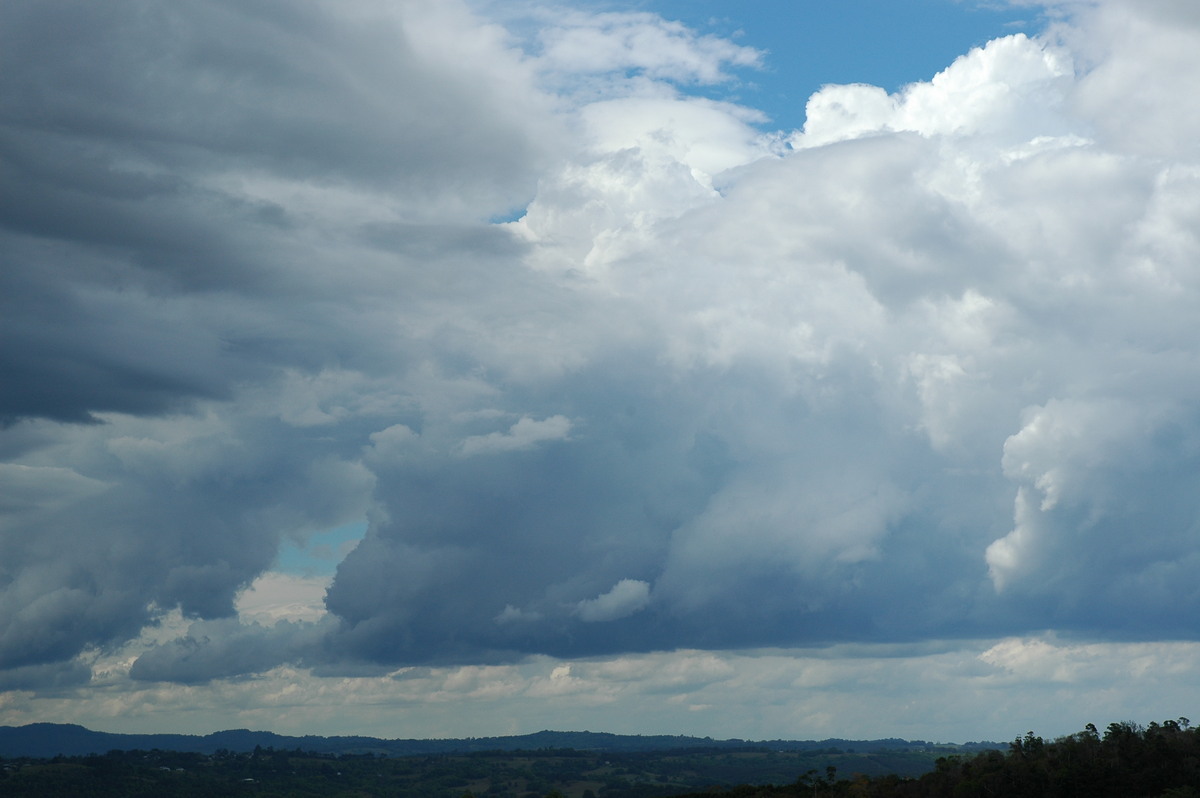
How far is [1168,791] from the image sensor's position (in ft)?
625
